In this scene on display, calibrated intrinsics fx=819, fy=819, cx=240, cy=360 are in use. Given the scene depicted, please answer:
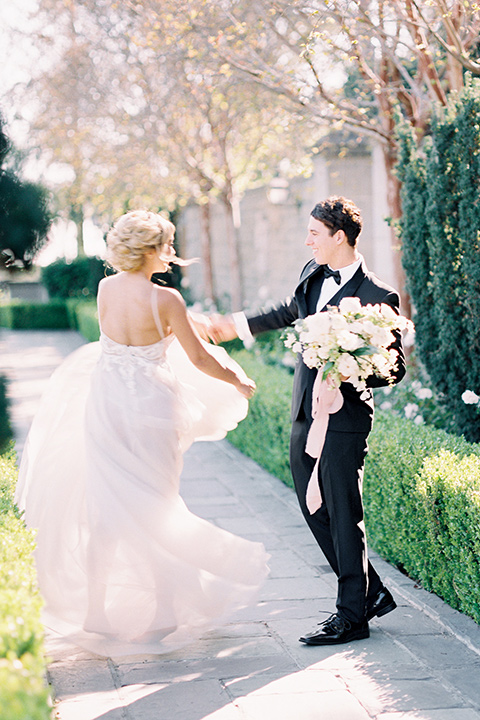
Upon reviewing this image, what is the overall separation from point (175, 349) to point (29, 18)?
36.1 feet

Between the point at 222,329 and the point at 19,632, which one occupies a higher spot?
the point at 222,329

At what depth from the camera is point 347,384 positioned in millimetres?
3732

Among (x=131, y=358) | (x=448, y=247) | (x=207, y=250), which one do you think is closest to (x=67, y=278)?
(x=207, y=250)

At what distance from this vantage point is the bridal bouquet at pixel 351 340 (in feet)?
11.2

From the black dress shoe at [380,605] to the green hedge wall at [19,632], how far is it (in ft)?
5.56

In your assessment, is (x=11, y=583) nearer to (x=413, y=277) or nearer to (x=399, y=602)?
(x=399, y=602)

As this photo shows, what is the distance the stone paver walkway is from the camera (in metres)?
3.14

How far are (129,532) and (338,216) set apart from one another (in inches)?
67.6

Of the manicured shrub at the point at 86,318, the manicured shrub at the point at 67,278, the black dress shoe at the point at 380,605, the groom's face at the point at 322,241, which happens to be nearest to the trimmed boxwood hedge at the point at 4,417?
the groom's face at the point at 322,241

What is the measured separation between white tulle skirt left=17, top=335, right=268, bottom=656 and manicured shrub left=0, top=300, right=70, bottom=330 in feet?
70.8

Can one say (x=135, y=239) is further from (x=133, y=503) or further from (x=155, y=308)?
(x=133, y=503)

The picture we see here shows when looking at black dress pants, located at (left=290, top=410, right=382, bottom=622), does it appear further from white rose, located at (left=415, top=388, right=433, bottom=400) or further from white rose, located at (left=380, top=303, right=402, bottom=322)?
white rose, located at (left=415, top=388, right=433, bottom=400)

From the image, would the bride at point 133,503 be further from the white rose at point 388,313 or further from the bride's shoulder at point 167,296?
the white rose at point 388,313

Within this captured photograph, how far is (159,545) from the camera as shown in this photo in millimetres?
3695
